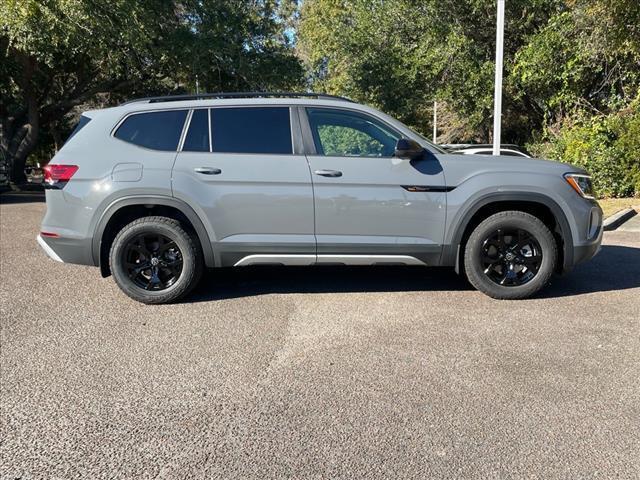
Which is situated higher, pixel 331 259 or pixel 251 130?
pixel 251 130

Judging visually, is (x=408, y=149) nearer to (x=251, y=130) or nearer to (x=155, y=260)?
(x=251, y=130)

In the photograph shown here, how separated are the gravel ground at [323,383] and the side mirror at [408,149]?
4.48 ft

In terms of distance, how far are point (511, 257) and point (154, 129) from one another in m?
3.55

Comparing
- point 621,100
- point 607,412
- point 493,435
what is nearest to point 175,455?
point 493,435

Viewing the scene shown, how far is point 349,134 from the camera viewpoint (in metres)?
4.90

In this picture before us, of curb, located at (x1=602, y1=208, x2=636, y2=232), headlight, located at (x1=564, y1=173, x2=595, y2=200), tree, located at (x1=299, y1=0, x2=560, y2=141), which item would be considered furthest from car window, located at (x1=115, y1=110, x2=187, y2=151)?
tree, located at (x1=299, y1=0, x2=560, y2=141)

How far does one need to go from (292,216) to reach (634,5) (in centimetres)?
944

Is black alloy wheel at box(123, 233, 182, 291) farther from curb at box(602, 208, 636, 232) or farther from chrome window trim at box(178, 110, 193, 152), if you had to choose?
curb at box(602, 208, 636, 232)

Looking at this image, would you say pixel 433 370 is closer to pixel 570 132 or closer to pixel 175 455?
pixel 175 455

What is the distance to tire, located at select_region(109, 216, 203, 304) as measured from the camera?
4.74m

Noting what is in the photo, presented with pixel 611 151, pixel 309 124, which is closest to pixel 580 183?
pixel 309 124

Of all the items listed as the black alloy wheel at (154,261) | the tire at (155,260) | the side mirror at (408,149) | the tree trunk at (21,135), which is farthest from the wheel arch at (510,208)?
the tree trunk at (21,135)

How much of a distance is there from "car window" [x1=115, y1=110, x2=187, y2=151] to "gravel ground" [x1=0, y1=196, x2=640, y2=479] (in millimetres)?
1514

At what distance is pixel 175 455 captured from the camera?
2.61 meters
